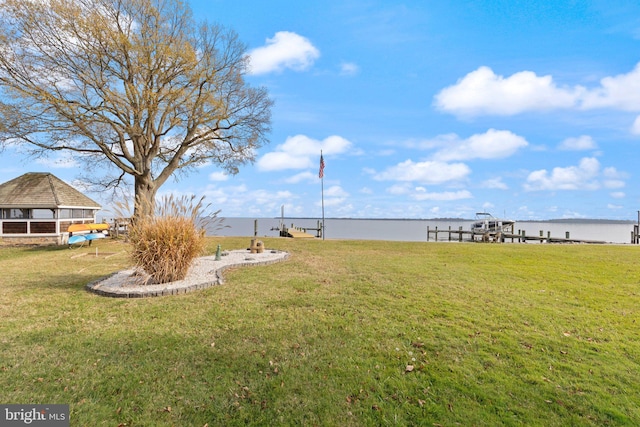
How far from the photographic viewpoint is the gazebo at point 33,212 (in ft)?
55.7

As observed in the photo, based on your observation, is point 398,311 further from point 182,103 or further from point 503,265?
point 182,103

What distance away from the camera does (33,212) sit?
1727cm

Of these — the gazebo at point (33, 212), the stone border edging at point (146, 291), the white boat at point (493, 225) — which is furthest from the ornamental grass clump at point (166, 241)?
the white boat at point (493, 225)

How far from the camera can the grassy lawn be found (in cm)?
285

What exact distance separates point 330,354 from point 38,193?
68.1 feet

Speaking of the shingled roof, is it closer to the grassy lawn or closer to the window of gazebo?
the window of gazebo

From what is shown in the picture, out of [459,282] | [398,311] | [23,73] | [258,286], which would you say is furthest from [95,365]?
[23,73]

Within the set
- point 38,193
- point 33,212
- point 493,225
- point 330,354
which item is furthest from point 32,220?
point 493,225

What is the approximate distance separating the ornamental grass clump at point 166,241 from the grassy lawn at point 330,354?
1081 millimetres

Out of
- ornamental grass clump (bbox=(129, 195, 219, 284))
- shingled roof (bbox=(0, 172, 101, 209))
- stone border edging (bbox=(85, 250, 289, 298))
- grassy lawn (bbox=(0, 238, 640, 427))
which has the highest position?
shingled roof (bbox=(0, 172, 101, 209))

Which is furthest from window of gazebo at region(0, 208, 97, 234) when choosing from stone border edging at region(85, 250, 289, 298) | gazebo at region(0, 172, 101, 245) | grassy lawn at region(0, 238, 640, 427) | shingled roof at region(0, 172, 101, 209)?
stone border edging at region(85, 250, 289, 298)

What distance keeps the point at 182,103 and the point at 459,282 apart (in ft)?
50.0

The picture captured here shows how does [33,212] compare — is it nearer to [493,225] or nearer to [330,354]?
[330,354]

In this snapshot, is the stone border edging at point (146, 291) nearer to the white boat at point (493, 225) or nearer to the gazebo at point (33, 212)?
the gazebo at point (33, 212)
